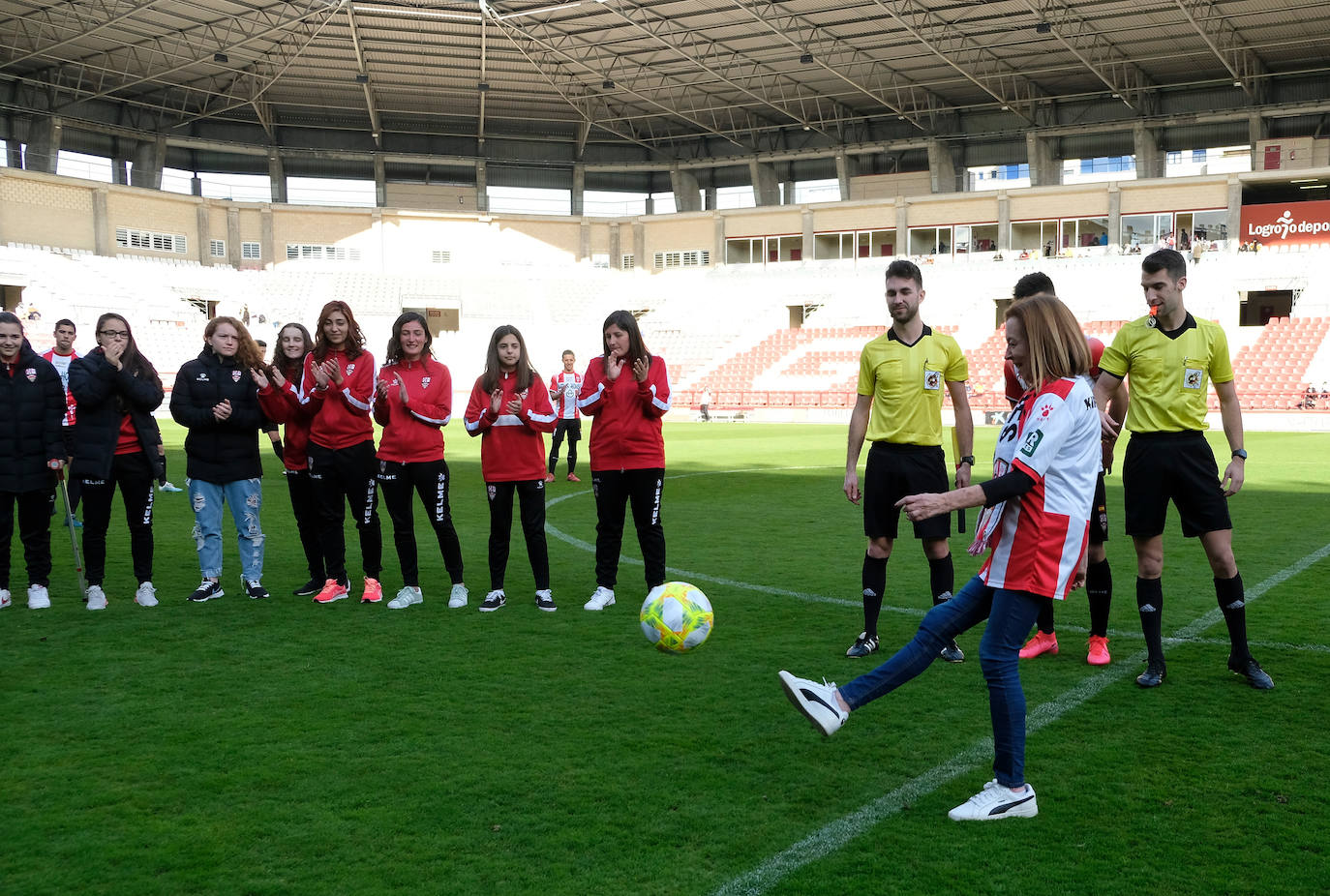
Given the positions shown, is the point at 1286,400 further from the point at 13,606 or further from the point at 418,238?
the point at 418,238

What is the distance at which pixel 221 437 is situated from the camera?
25.3 feet

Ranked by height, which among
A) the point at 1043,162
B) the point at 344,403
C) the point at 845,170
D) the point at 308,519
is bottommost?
the point at 308,519

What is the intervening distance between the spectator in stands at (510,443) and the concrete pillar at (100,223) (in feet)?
160

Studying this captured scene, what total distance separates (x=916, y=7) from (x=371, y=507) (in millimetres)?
35829

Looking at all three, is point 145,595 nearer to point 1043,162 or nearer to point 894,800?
point 894,800

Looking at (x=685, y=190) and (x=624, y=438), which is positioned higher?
(x=685, y=190)

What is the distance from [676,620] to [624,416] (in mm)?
2049

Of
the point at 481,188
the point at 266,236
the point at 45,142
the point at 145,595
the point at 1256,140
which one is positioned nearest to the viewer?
the point at 145,595

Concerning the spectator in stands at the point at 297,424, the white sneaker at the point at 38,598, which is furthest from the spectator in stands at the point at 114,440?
the spectator in stands at the point at 297,424

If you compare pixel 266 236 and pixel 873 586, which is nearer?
pixel 873 586

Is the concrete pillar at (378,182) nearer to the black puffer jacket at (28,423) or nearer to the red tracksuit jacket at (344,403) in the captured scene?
the black puffer jacket at (28,423)

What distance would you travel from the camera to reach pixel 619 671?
233 inches

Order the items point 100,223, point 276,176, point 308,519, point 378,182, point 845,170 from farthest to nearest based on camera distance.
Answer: point 378,182 < point 276,176 < point 845,170 < point 100,223 < point 308,519

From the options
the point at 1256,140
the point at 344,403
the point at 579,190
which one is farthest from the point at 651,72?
the point at 344,403
